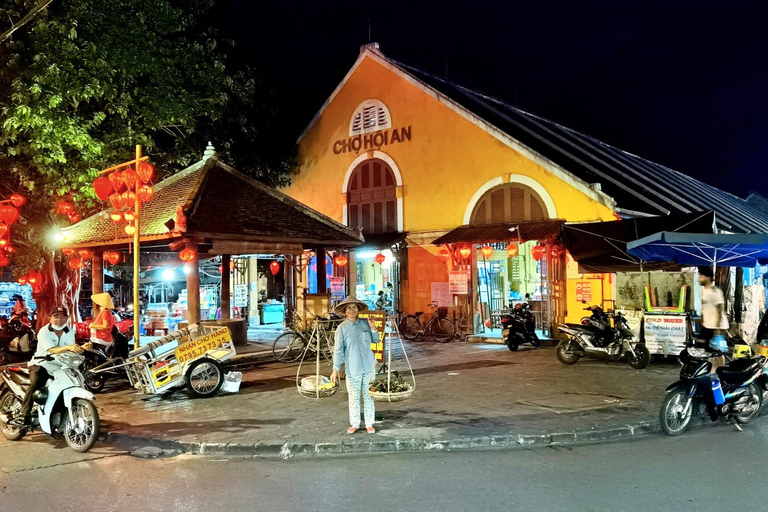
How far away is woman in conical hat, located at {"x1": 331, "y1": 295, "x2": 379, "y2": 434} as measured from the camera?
25.0 feet

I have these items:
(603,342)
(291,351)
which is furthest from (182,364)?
(603,342)

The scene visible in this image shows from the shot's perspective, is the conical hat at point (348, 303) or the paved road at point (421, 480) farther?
the conical hat at point (348, 303)

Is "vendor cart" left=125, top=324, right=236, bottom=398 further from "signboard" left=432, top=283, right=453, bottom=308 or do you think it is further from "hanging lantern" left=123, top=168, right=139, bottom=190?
"signboard" left=432, top=283, right=453, bottom=308

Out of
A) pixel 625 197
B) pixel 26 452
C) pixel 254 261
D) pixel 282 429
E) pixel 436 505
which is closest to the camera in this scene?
pixel 436 505

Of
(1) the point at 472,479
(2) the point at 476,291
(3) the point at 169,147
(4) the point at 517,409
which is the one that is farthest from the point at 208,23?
(1) the point at 472,479

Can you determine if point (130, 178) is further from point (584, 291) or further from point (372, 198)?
point (584, 291)

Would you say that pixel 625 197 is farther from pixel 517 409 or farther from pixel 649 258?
pixel 517 409

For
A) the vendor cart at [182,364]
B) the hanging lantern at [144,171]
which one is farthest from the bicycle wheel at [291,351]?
the hanging lantern at [144,171]

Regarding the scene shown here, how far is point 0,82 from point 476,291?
13346mm

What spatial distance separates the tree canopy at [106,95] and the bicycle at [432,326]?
7.84m

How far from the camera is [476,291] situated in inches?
714

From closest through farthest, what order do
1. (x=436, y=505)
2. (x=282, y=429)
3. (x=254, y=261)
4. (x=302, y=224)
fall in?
(x=436, y=505) < (x=282, y=429) < (x=302, y=224) < (x=254, y=261)

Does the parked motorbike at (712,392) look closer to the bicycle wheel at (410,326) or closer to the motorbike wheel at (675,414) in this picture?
the motorbike wheel at (675,414)

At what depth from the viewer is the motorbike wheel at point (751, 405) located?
7902 mm
